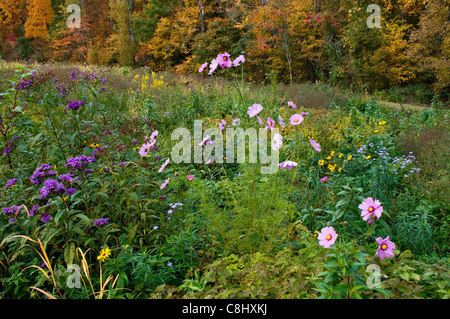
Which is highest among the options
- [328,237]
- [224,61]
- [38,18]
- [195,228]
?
[38,18]

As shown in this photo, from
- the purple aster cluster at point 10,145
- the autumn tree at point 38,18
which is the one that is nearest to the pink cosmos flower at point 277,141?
the purple aster cluster at point 10,145

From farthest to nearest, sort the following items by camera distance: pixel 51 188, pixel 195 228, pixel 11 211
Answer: pixel 195 228, pixel 11 211, pixel 51 188

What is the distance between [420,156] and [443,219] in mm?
1351

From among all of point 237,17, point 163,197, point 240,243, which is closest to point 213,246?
point 240,243

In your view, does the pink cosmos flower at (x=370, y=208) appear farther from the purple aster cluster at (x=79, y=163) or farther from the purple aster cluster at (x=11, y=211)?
the purple aster cluster at (x=11, y=211)

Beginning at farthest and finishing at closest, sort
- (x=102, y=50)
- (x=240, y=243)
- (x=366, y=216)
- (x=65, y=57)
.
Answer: (x=65, y=57), (x=102, y=50), (x=240, y=243), (x=366, y=216)

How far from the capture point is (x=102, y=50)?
2097 centimetres

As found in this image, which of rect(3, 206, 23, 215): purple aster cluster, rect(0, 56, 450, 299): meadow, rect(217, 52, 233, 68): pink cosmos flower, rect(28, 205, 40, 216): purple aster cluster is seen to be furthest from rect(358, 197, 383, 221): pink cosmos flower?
rect(3, 206, 23, 215): purple aster cluster

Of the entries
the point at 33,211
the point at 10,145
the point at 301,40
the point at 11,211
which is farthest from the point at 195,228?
the point at 301,40

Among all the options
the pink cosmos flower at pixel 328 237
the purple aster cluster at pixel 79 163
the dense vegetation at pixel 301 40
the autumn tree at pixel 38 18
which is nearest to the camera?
the pink cosmos flower at pixel 328 237

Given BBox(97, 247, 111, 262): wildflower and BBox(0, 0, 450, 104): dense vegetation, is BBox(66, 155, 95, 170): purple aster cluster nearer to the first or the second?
BBox(97, 247, 111, 262): wildflower

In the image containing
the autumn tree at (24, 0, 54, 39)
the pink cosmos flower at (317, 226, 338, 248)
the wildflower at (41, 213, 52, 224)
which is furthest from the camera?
the autumn tree at (24, 0, 54, 39)

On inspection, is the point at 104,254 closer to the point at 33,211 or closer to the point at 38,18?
the point at 33,211
